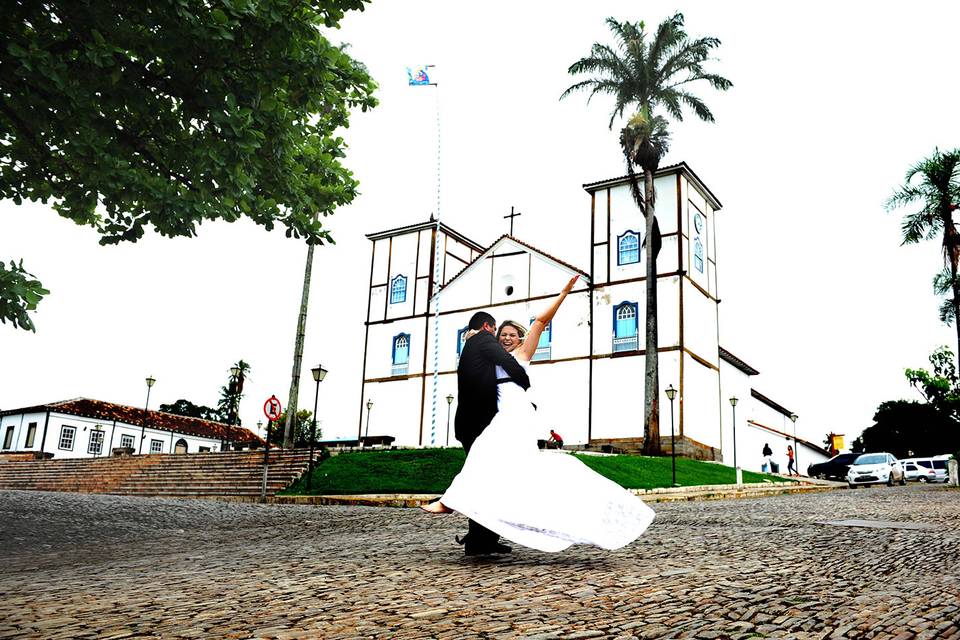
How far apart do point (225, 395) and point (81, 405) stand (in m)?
30.0

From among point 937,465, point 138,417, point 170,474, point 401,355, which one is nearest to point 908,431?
point 937,465

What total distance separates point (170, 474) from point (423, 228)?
1957 centimetres

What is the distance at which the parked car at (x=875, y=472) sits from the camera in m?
26.8

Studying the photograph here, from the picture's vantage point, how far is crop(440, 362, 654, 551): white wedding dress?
Answer: 457 centimetres

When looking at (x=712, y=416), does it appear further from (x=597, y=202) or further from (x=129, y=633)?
(x=129, y=633)

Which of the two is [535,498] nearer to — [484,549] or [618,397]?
[484,549]

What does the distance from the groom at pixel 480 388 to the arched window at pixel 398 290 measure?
34329 mm

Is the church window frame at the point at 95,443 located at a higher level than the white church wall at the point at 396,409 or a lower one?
lower

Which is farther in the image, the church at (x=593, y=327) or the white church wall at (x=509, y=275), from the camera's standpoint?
the white church wall at (x=509, y=275)

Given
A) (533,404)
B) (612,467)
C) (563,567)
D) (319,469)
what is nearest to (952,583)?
(563,567)

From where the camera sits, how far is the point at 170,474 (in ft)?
75.0

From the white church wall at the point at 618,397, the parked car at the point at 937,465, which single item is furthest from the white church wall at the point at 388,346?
the parked car at the point at 937,465

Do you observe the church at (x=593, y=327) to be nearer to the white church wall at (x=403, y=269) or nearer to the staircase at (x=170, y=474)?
the white church wall at (x=403, y=269)

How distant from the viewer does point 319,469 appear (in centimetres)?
1955
